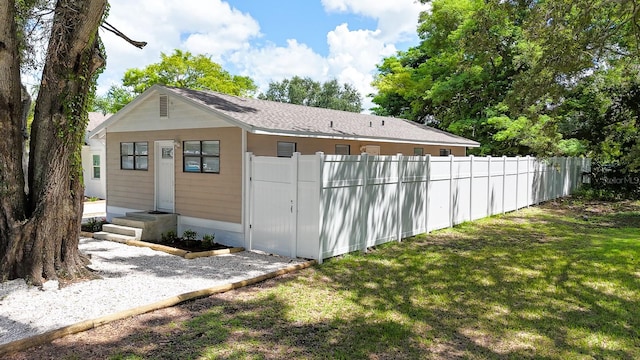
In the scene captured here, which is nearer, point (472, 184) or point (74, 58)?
point (74, 58)

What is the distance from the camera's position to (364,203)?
29.6 ft

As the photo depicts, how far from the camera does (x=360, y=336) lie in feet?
15.8

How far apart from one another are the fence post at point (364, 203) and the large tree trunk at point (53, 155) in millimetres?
5092

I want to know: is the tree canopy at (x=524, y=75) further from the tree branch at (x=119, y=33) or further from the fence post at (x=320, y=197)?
the tree branch at (x=119, y=33)

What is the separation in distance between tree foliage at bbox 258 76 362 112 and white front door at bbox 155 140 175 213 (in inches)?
1932

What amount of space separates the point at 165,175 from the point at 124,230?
69.1 inches

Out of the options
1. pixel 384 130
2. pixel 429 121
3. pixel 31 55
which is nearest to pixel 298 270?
pixel 31 55

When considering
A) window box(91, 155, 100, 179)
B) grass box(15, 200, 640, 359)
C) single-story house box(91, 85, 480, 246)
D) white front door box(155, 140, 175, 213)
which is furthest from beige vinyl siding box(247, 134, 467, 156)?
window box(91, 155, 100, 179)

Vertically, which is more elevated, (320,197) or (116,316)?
(320,197)

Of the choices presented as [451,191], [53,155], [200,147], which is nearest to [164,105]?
[200,147]

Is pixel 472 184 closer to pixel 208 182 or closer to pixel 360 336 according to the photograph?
pixel 208 182

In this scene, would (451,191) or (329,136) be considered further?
(451,191)

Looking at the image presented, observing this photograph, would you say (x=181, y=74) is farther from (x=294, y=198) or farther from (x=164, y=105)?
(x=294, y=198)

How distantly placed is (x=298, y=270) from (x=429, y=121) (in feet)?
84.0
